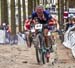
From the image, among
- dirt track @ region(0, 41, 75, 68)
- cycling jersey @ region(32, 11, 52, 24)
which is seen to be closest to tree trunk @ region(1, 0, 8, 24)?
dirt track @ region(0, 41, 75, 68)

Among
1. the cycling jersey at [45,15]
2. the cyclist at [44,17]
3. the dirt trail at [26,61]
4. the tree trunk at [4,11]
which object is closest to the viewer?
the dirt trail at [26,61]

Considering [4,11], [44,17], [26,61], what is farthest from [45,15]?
[4,11]

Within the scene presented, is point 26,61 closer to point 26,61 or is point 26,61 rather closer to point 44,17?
point 26,61

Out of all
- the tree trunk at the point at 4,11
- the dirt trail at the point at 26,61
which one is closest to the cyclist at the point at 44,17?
the dirt trail at the point at 26,61

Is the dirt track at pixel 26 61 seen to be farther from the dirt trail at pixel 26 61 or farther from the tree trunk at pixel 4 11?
the tree trunk at pixel 4 11

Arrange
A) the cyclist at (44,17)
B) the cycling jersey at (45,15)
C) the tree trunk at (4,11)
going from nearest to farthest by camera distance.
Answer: the cyclist at (44,17) → the cycling jersey at (45,15) → the tree trunk at (4,11)

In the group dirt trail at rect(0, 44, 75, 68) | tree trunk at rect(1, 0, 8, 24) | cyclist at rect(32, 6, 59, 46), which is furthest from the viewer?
tree trunk at rect(1, 0, 8, 24)

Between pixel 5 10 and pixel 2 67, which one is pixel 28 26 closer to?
pixel 2 67

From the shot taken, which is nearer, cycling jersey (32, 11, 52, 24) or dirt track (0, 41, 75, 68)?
dirt track (0, 41, 75, 68)

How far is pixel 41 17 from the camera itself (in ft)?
34.8

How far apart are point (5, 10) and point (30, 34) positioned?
16300 mm

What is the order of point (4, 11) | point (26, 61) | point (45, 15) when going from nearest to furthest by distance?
point (45, 15) → point (26, 61) → point (4, 11)

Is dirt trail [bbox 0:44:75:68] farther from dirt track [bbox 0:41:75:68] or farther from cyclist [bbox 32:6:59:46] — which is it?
cyclist [bbox 32:6:59:46]

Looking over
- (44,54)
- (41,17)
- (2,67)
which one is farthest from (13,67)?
(41,17)
